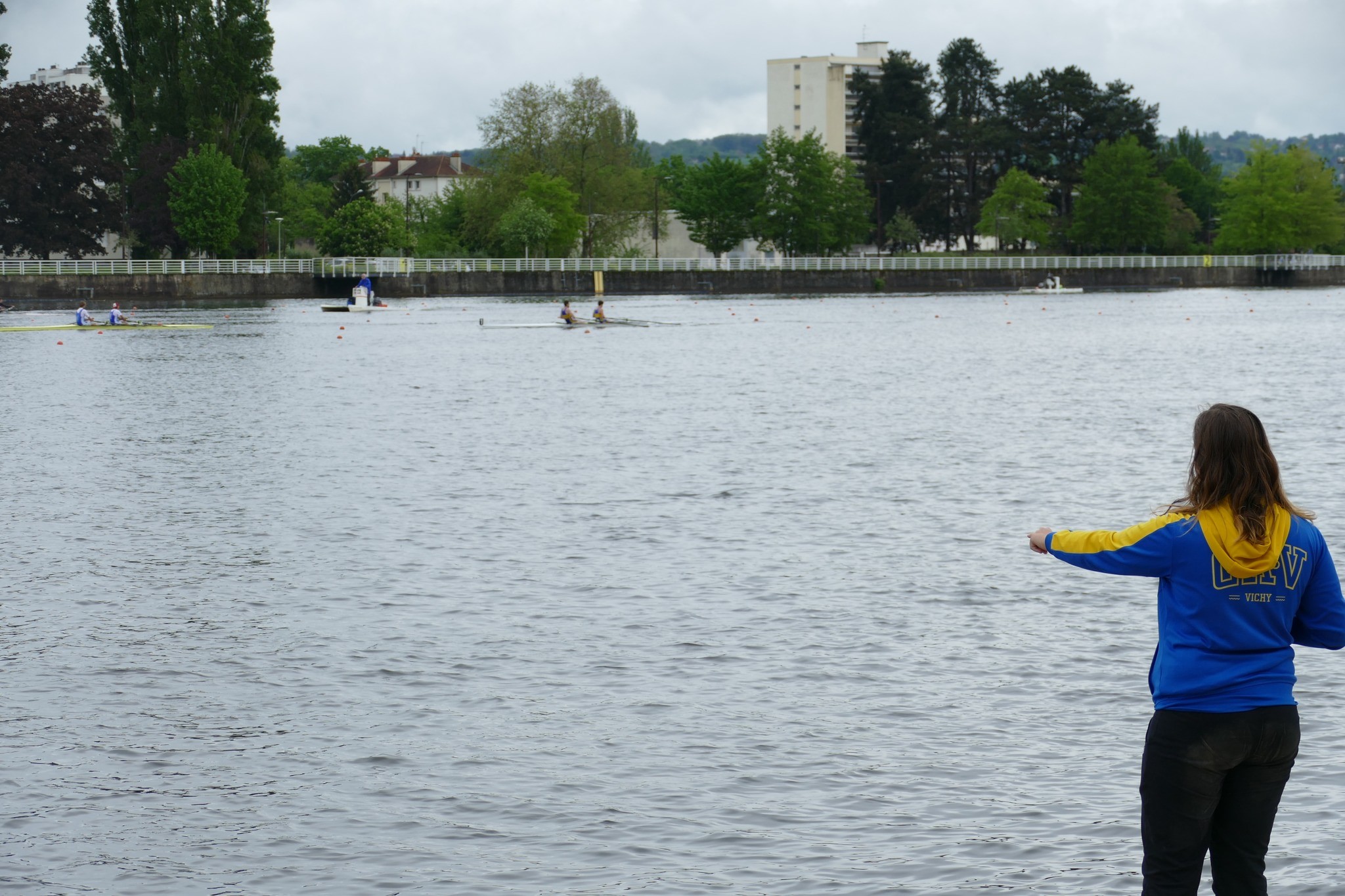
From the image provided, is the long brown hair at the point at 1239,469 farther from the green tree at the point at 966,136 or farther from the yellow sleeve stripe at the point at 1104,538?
the green tree at the point at 966,136

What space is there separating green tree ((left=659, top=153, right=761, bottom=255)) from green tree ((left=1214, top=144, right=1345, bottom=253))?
44606 millimetres

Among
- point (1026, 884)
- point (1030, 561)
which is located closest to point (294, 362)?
point (1030, 561)

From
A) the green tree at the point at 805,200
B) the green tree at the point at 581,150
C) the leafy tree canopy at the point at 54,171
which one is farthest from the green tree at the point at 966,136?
the leafy tree canopy at the point at 54,171

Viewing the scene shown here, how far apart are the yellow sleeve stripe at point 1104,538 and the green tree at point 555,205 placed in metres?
113

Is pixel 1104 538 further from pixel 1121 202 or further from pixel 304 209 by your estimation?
pixel 304 209

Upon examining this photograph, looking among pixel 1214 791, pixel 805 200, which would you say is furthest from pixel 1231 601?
pixel 805 200

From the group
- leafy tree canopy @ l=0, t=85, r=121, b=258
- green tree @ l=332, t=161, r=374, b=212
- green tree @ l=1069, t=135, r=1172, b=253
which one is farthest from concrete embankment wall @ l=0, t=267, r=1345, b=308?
green tree @ l=332, t=161, r=374, b=212

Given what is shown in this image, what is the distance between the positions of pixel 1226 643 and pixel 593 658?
7.77 meters

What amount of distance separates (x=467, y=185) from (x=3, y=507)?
364 feet

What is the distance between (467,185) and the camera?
129500mm

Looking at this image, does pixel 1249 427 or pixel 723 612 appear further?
pixel 723 612

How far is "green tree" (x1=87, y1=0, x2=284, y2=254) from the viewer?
103 metres

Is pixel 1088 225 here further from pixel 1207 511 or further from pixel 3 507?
pixel 1207 511

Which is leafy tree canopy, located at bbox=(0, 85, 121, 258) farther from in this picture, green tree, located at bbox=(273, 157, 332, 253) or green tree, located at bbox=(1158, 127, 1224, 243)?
green tree, located at bbox=(1158, 127, 1224, 243)
